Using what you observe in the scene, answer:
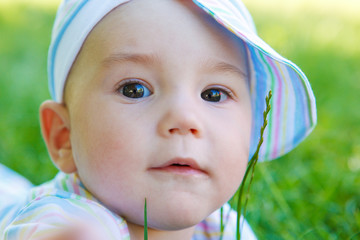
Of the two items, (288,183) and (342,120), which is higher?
(342,120)

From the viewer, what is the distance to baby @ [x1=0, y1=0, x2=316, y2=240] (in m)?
1.55

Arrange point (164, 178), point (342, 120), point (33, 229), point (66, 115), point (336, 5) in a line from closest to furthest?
point (33, 229)
point (164, 178)
point (66, 115)
point (342, 120)
point (336, 5)

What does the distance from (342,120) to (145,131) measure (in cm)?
234

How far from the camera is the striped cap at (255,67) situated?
66.9 inches

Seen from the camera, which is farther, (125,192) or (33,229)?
(125,192)


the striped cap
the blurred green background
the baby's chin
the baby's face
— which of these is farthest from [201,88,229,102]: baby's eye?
the blurred green background

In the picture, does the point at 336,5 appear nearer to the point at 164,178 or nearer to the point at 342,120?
the point at 342,120

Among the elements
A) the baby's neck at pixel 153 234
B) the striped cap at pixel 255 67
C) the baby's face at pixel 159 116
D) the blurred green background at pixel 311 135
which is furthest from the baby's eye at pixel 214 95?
the blurred green background at pixel 311 135

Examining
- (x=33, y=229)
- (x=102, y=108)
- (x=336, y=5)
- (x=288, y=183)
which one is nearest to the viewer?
(x=33, y=229)

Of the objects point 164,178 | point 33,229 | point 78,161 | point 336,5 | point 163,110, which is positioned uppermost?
point 336,5

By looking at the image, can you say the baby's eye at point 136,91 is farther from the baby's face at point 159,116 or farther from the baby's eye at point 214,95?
the baby's eye at point 214,95

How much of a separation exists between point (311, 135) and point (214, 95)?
175 cm

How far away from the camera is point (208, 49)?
1.67 m

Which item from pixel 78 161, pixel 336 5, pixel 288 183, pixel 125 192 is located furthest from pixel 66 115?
pixel 336 5
